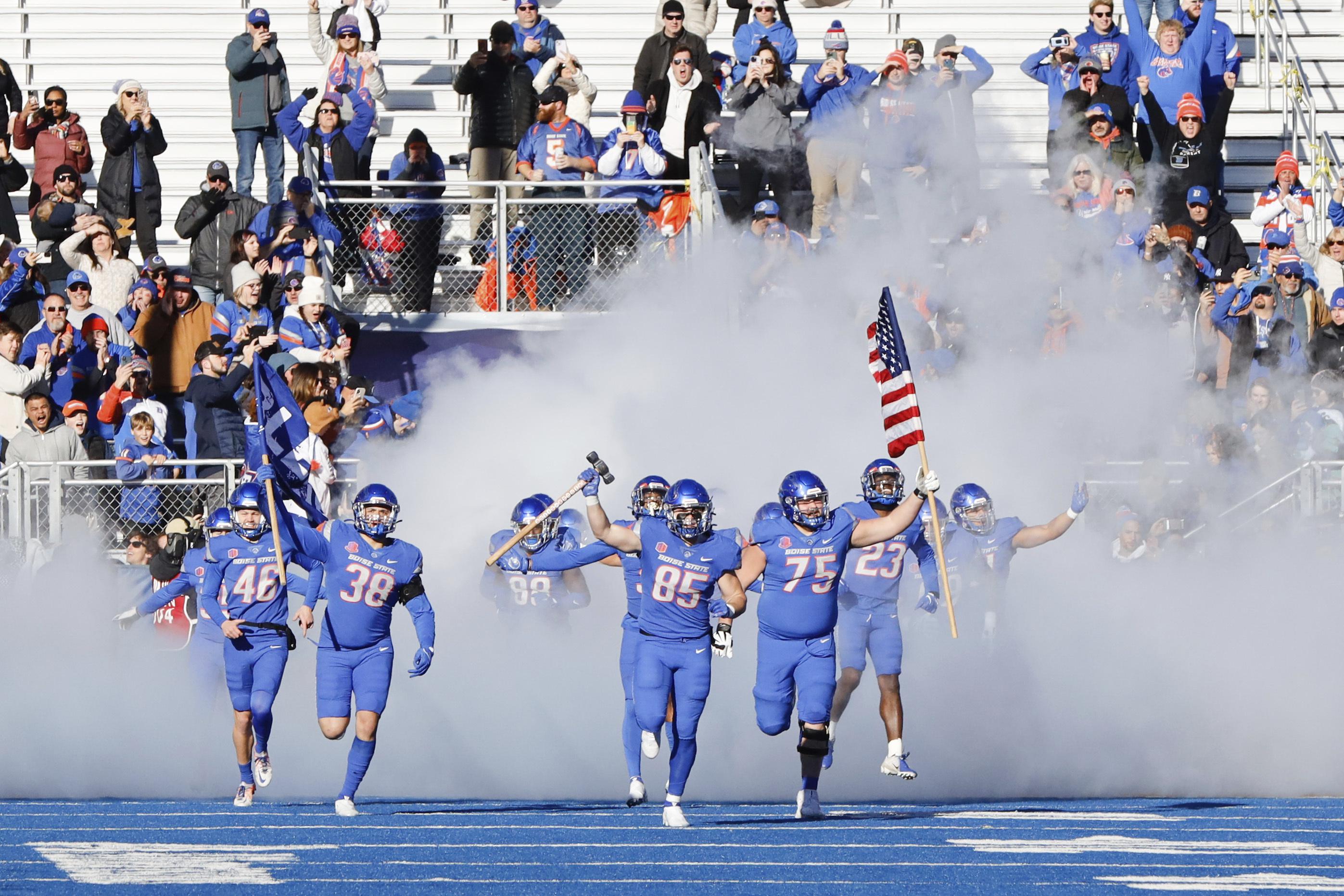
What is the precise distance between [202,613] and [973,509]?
4.54 m

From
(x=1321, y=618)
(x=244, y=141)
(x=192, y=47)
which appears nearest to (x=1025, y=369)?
(x=1321, y=618)

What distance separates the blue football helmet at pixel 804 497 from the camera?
38.5 feet

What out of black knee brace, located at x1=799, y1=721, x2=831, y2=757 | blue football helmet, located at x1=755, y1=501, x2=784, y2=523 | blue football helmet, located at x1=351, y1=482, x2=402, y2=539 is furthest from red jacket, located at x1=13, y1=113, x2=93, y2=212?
black knee brace, located at x1=799, y1=721, x2=831, y2=757

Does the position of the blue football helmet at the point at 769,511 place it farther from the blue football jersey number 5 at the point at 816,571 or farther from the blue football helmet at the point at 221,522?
the blue football helmet at the point at 221,522

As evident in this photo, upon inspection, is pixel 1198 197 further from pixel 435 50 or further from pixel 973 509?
pixel 435 50

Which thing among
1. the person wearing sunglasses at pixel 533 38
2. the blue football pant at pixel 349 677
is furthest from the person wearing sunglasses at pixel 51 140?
the blue football pant at pixel 349 677

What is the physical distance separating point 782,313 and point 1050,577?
2722mm

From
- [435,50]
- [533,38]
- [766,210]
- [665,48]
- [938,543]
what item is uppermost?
[435,50]

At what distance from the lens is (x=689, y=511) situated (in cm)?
1141

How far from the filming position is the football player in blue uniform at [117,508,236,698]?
13.3 metres

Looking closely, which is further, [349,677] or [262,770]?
[262,770]

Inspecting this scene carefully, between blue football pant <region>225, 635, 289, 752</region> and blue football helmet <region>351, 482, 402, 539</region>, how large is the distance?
95 centimetres

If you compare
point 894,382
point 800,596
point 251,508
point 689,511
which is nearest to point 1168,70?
point 894,382

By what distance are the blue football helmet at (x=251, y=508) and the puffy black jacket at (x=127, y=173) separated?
469cm
